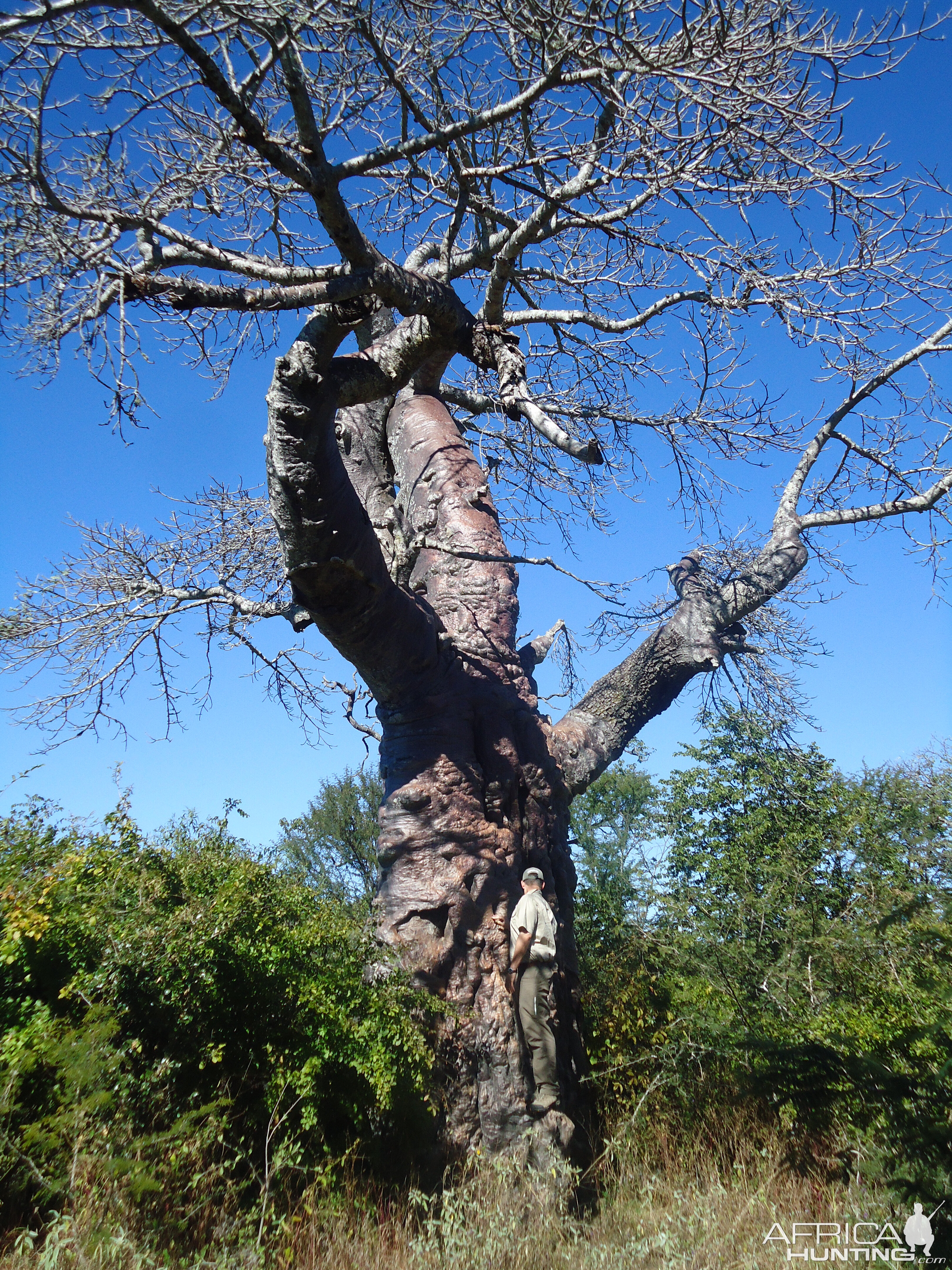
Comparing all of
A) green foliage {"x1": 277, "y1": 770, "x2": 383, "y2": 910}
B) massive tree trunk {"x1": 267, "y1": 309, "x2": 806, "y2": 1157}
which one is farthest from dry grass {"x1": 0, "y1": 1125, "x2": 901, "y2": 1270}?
green foliage {"x1": 277, "y1": 770, "x2": 383, "y2": 910}

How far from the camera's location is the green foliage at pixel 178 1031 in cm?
282

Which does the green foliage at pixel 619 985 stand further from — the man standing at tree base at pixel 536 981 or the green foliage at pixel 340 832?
the green foliage at pixel 340 832

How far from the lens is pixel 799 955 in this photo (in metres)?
5.95

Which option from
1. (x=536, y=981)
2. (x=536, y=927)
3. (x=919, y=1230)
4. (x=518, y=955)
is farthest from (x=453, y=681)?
(x=919, y=1230)

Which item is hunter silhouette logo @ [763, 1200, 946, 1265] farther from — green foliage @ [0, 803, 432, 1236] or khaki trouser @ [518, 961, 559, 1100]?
green foliage @ [0, 803, 432, 1236]

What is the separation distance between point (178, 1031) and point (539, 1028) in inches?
79.9

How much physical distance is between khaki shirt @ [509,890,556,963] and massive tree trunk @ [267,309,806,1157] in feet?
0.36

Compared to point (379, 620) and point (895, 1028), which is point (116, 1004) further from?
point (895, 1028)

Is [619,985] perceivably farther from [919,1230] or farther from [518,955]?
[919,1230]

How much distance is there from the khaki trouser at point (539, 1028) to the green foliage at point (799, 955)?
600mm

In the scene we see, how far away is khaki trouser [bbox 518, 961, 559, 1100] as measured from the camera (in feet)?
14.9

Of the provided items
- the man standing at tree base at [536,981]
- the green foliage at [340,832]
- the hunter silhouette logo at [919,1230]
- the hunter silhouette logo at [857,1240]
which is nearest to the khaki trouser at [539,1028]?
the man standing at tree base at [536,981]

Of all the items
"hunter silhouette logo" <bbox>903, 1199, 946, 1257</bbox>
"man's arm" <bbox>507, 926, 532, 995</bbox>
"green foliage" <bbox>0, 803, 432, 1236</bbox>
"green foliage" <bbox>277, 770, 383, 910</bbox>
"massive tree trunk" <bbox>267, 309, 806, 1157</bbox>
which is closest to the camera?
"hunter silhouette logo" <bbox>903, 1199, 946, 1257</bbox>

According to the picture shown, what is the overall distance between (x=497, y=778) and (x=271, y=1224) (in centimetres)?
260
